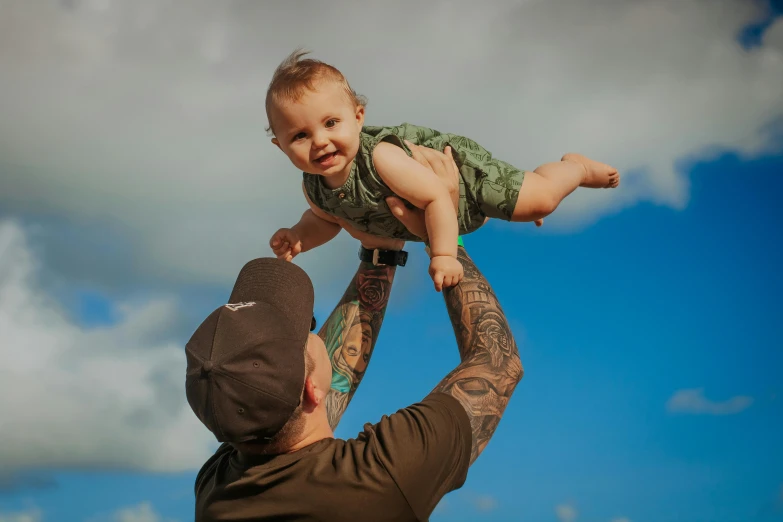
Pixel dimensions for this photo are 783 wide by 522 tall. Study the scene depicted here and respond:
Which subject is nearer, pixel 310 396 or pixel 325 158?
pixel 310 396

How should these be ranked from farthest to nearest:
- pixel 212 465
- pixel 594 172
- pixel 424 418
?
pixel 594 172 < pixel 212 465 < pixel 424 418

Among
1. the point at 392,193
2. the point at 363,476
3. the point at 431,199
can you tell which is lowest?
the point at 363,476

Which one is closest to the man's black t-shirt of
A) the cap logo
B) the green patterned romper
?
the cap logo

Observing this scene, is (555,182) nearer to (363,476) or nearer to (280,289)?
(280,289)

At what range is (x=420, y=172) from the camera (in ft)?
13.9

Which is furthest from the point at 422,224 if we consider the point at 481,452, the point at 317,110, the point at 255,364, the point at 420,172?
the point at 255,364

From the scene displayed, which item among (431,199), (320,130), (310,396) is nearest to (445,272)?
(431,199)

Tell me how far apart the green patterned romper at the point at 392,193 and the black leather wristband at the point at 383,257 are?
0.40 ft

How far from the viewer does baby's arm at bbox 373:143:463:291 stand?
3895 millimetres

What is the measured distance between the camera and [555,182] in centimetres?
476

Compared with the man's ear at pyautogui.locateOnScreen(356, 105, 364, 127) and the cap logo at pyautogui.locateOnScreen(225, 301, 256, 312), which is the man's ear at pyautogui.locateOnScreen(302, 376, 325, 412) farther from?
the man's ear at pyautogui.locateOnScreen(356, 105, 364, 127)

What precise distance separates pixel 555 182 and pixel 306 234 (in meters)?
1.62

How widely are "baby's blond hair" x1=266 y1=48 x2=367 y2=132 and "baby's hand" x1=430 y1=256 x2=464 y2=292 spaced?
3.79 ft

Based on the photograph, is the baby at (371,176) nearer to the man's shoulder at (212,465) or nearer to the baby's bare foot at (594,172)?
the baby's bare foot at (594,172)
